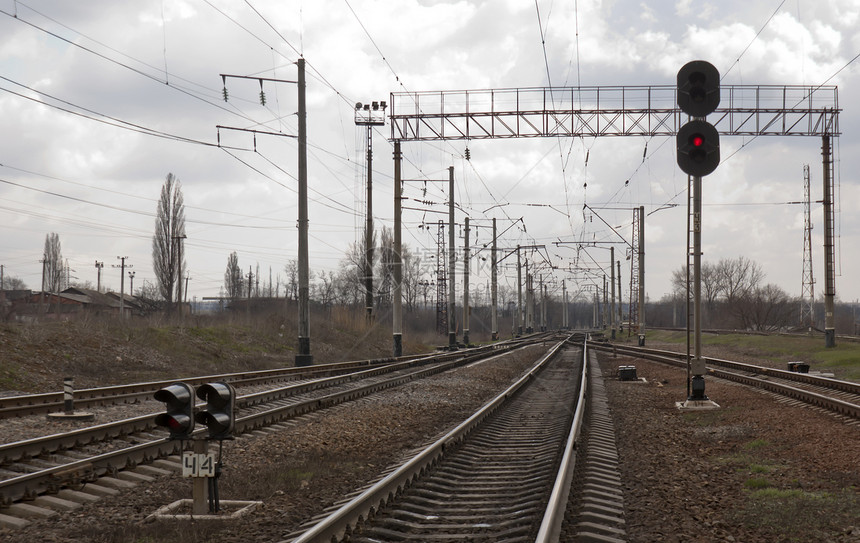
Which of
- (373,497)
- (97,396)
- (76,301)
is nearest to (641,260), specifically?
(97,396)

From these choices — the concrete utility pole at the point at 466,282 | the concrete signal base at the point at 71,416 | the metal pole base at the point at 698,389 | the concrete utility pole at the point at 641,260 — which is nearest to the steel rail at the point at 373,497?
the concrete signal base at the point at 71,416

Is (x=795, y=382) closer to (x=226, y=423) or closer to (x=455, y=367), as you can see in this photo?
(x=455, y=367)

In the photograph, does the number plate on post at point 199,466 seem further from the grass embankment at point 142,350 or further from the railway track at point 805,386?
the grass embankment at point 142,350

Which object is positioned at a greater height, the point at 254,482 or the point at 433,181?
the point at 433,181

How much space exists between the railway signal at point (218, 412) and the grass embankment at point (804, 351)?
21.3m

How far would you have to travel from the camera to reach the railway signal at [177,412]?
→ 23.7ft

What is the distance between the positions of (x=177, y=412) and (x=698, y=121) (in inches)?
474

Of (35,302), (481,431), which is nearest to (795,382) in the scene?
(481,431)

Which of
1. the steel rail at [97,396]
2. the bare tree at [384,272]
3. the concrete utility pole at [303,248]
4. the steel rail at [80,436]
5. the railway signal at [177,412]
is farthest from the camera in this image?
the bare tree at [384,272]

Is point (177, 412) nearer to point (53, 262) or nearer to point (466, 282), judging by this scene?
point (466, 282)

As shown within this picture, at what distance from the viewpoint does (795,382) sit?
21.5 m

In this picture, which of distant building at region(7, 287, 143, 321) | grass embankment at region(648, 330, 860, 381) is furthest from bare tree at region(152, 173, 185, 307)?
grass embankment at region(648, 330, 860, 381)

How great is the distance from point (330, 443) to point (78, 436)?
3.58 m

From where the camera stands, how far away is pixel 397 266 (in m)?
36.7
